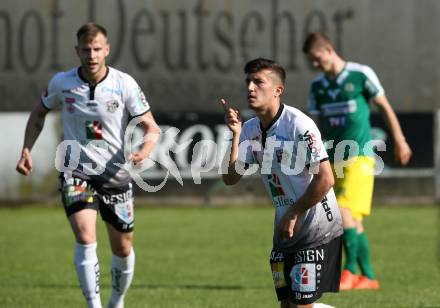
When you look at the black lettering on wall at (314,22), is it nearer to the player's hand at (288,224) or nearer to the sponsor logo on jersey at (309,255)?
the sponsor logo on jersey at (309,255)

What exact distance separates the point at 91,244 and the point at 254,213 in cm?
1157

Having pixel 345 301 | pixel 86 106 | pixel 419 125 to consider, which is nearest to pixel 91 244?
pixel 86 106

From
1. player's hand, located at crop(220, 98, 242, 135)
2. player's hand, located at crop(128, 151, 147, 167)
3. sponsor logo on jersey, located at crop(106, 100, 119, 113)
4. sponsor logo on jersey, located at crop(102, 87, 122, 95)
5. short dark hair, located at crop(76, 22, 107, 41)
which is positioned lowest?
player's hand, located at crop(128, 151, 147, 167)

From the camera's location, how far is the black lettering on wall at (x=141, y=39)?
71.1 ft

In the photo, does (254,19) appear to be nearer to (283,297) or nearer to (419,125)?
(419,125)

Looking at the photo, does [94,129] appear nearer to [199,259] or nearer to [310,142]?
[310,142]

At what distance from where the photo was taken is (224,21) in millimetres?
21781

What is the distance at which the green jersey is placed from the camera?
11211 mm

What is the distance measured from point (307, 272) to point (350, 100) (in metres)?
4.26

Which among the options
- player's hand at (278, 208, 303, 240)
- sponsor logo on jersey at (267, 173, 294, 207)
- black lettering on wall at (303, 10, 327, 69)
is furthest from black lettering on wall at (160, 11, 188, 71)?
player's hand at (278, 208, 303, 240)

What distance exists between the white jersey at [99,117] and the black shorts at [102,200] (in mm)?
68

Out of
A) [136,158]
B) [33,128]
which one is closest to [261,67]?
[136,158]

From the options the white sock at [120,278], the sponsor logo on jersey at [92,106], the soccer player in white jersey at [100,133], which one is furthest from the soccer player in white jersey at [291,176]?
the white sock at [120,278]

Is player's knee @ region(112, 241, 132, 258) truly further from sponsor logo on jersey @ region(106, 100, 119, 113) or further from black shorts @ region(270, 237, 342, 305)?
black shorts @ region(270, 237, 342, 305)
